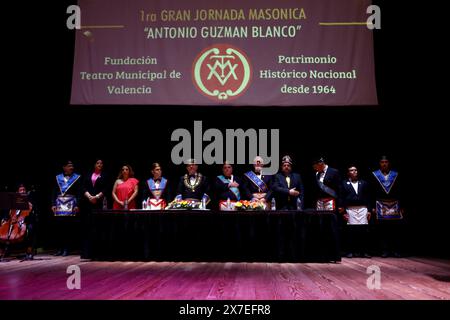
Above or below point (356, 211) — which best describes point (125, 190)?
above

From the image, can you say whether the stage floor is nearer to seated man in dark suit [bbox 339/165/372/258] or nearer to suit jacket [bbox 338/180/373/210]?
seated man in dark suit [bbox 339/165/372/258]

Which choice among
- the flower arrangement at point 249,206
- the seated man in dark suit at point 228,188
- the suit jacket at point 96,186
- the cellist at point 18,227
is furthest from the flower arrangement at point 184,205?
the cellist at point 18,227

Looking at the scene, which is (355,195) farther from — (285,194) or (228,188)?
(228,188)

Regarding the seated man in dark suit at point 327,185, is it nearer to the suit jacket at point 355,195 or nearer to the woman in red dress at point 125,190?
the suit jacket at point 355,195

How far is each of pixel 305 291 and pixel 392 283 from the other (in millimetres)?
869

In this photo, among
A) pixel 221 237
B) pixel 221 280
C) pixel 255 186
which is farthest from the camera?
pixel 255 186

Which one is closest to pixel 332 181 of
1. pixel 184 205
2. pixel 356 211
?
pixel 356 211

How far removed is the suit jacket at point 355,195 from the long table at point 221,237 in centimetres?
113

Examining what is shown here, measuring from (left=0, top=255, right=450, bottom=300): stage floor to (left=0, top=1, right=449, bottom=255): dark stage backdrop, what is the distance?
6.46 feet

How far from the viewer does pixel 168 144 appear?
6723mm

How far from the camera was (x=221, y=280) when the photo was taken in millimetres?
3463

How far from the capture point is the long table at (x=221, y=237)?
4855 mm

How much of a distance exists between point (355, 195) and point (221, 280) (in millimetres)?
3128

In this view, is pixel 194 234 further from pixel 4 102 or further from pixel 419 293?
pixel 4 102
